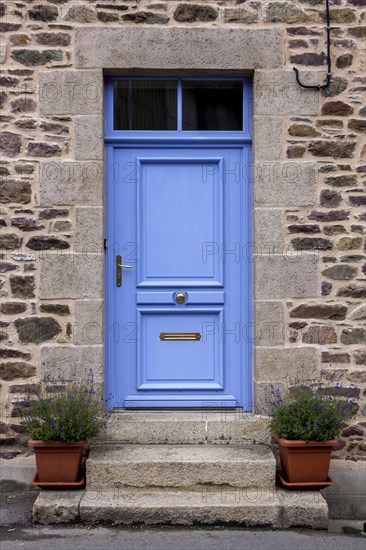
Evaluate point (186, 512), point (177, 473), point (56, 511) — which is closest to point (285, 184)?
point (177, 473)

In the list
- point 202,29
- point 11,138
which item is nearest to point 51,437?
point 11,138

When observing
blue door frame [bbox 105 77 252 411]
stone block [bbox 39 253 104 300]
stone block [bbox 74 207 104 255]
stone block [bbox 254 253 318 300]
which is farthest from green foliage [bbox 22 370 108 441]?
stone block [bbox 254 253 318 300]

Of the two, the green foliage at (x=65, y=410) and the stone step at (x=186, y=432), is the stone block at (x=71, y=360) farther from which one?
the stone step at (x=186, y=432)

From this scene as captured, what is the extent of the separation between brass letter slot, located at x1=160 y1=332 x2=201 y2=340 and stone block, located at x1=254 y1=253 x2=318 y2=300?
56cm

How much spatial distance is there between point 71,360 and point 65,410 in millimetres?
512

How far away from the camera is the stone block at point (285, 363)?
203 inches

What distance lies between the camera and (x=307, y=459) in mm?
4730

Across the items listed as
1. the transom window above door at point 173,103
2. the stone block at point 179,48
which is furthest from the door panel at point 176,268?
the stone block at point 179,48

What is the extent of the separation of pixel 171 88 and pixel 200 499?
3003 mm

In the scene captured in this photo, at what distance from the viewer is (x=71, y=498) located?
4680 mm

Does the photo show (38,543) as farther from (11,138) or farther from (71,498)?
(11,138)

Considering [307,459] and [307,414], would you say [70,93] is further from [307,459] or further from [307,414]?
[307,459]

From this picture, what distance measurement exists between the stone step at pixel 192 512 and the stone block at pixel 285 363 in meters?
0.89

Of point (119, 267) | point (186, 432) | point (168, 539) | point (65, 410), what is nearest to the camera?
point (168, 539)
